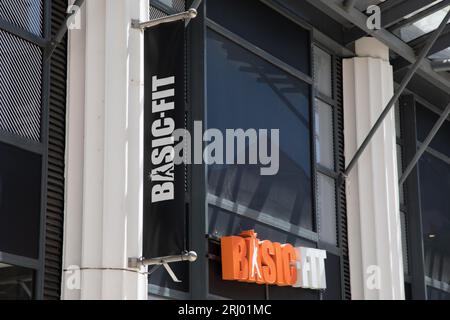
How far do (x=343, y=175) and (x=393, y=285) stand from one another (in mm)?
2099

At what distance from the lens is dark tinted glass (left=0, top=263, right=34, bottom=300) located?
1151 centimetres

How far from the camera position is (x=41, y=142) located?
12.3 meters

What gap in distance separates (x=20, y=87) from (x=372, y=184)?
766cm

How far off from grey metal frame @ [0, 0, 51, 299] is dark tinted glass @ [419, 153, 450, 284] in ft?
32.4

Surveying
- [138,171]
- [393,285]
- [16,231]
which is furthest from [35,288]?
[393,285]

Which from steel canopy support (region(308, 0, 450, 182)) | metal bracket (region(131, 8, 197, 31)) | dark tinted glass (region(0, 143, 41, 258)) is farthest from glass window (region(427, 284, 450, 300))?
dark tinted glass (region(0, 143, 41, 258))

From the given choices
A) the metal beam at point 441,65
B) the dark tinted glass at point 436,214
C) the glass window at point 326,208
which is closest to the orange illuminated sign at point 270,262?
the glass window at point 326,208

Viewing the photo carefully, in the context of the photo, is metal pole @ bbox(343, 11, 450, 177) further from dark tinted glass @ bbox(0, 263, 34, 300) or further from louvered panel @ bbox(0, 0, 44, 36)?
dark tinted glass @ bbox(0, 263, 34, 300)

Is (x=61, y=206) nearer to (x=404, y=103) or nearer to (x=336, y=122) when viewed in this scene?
(x=336, y=122)

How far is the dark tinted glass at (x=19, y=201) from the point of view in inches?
456

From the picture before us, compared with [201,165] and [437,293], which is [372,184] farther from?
[201,165]

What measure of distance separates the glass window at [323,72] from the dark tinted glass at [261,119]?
0.79 m

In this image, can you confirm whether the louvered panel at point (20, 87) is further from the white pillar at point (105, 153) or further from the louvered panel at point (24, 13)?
the white pillar at point (105, 153)

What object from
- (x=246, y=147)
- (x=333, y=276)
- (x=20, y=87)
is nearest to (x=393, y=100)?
(x=246, y=147)
